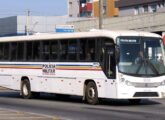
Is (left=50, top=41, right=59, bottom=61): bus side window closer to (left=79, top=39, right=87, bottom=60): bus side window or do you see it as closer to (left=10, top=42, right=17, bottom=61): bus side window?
(left=79, top=39, right=87, bottom=60): bus side window

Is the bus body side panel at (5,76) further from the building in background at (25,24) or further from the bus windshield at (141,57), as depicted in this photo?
the building in background at (25,24)

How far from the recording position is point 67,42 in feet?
74.6

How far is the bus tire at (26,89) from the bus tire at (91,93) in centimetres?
494

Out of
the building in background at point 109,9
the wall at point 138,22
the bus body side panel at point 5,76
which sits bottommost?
the bus body side panel at point 5,76

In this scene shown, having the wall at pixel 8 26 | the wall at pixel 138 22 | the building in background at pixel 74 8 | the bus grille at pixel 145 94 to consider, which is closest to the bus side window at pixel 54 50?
the bus grille at pixel 145 94

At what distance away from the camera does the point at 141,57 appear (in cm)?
2011

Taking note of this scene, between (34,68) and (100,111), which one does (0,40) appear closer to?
(34,68)

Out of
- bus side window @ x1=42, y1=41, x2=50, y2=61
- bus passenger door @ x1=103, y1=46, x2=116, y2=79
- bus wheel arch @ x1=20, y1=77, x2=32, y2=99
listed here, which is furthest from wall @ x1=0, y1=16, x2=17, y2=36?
bus passenger door @ x1=103, y1=46, x2=116, y2=79

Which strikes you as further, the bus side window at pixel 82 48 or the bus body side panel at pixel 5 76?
the bus body side panel at pixel 5 76

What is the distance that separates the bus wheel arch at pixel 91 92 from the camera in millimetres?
20797

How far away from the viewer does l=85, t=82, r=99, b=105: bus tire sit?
20770 mm

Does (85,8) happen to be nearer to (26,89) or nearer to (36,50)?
(26,89)

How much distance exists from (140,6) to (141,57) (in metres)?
52.3

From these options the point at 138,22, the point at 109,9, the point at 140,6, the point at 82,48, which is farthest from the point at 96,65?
the point at 109,9
